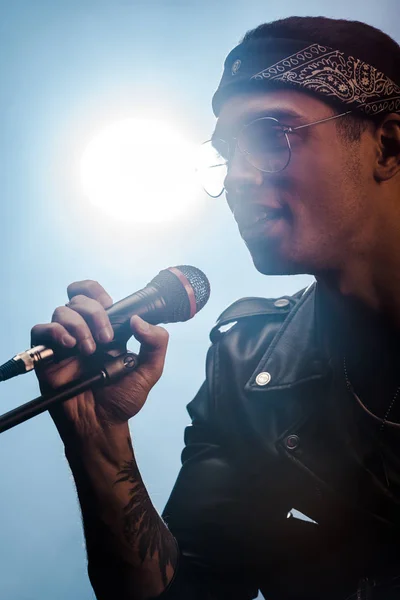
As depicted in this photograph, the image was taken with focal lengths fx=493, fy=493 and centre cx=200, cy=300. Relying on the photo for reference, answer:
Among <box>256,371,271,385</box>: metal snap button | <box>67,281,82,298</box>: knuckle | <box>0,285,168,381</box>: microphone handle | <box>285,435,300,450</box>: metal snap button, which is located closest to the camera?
<box>0,285,168,381</box>: microphone handle

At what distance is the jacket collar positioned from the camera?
1469 millimetres

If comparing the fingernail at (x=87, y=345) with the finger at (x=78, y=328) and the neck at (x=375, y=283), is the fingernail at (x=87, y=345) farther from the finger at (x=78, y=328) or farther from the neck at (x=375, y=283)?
the neck at (x=375, y=283)

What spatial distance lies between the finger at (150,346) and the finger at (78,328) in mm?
111

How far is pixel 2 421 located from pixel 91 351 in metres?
0.21

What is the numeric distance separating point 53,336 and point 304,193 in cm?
79

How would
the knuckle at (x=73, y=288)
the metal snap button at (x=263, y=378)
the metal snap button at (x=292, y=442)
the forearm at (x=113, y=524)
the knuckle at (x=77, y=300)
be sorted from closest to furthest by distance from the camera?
the knuckle at (x=77, y=300), the knuckle at (x=73, y=288), the forearm at (x=113, y=524), the metal snap button at (x=292, y=442), the metal snap button at (x=263, y=378)

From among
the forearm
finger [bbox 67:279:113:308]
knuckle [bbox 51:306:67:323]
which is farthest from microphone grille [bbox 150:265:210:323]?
the forearm

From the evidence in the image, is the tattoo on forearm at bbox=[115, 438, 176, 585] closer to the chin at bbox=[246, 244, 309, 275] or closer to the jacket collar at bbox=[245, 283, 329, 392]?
the jacket collar at bbox=[245, 283, 329, 392]

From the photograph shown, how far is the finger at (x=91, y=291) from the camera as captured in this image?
1127 millimetres

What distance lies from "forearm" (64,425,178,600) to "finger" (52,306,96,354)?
38cm

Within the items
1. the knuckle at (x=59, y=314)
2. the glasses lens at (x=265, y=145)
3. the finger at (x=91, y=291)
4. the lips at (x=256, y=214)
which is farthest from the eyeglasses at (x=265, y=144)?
the knuckle at (x=59, y=314)

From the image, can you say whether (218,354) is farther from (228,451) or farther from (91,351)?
(91,351)

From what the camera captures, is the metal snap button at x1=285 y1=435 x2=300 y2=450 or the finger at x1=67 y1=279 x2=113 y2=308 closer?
the finger at x1=67 y1=279 x2=113 y2=308

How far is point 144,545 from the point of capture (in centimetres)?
131
